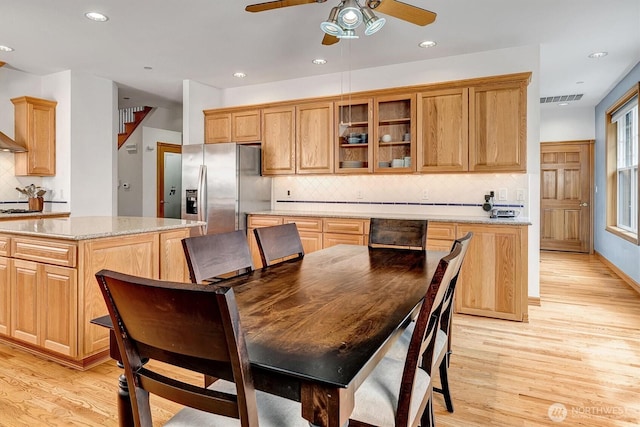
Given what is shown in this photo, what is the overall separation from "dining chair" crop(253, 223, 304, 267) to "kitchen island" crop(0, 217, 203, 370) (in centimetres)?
103

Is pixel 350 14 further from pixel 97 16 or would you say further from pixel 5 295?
pixel 5 295

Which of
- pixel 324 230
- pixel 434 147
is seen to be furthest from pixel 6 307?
pixel 434 147

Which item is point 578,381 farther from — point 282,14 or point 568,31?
point 282,14

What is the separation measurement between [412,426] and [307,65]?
409 cm

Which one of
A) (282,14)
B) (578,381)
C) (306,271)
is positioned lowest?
(578,381)

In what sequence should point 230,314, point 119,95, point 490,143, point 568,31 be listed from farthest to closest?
point 119,95 < point 490,143 < point 568,31 < point 230,314

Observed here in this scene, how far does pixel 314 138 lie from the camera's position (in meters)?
4.68

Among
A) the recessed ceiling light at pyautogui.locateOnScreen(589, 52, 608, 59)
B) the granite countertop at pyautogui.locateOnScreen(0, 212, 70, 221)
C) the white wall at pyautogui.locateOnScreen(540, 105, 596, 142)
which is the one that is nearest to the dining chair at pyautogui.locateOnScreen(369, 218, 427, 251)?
the recessed ceiling light at pyautogui.locateOnScreen(589, 52, 608, 59)

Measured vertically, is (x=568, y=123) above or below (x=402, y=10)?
above

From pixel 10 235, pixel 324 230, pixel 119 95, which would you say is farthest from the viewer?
pixel 119 95

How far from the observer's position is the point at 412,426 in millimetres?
1279

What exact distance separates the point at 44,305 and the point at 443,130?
368 cm

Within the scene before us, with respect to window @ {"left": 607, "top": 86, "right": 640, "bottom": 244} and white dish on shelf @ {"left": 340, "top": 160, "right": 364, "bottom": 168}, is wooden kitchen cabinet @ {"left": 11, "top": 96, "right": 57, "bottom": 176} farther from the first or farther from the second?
window @ {"left": 607, "top": 86, "right": 640, "bottom": 244}

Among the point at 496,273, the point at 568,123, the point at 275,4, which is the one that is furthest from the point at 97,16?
the point at 568,123
